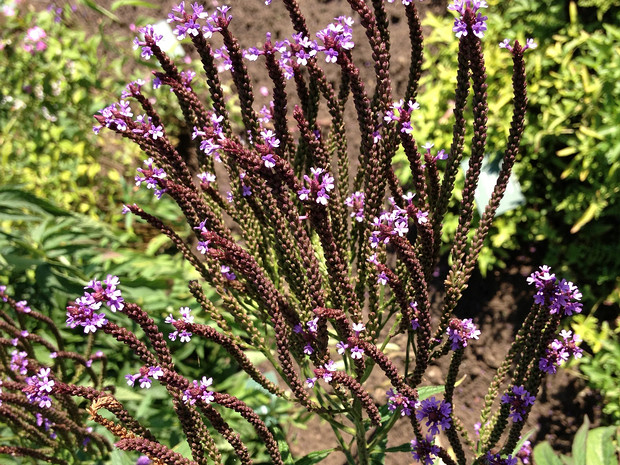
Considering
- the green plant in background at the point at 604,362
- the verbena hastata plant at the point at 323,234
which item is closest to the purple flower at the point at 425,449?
the verbena hastata plant at the point at 323,234

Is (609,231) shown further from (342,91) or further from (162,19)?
(162,19)

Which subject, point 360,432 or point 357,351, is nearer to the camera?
point 357,351

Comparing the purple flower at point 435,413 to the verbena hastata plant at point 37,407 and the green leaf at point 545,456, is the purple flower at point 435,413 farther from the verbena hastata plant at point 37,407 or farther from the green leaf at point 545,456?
the verbena hastata plant at point 37,407

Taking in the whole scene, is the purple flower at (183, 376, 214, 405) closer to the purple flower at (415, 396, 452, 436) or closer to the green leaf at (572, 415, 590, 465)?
the purple flower at (415, 396, 452, 436)

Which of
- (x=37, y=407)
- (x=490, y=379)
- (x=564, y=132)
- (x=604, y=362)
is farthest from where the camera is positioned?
(x=490, y=379)

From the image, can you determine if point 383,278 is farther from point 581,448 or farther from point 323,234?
point 581,448

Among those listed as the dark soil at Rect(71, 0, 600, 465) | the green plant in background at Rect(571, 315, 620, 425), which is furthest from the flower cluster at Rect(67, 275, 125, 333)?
the green plant in background at Rect(571, 315, 620, 425)

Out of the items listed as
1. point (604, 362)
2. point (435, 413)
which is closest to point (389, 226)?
point (435, 413)
